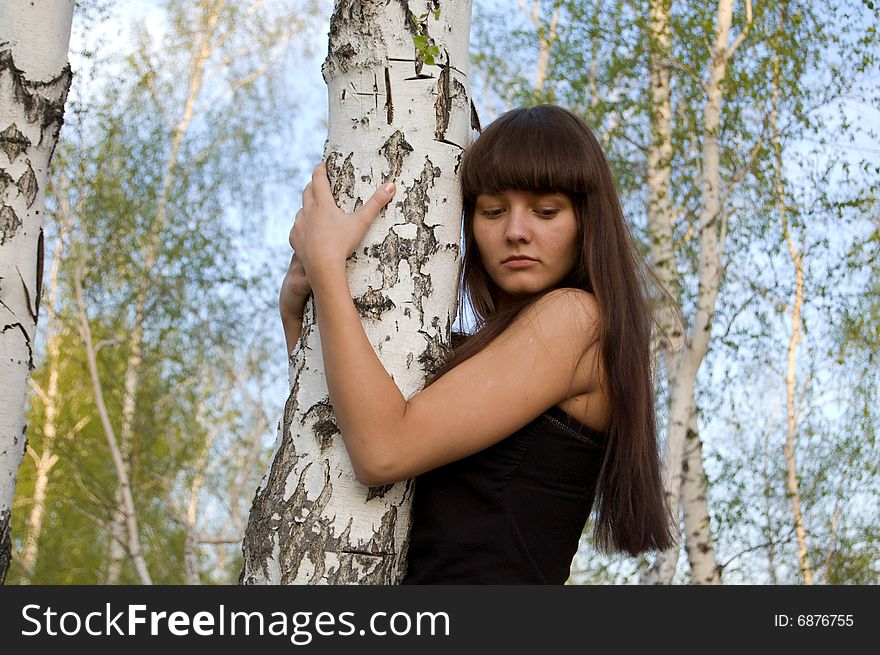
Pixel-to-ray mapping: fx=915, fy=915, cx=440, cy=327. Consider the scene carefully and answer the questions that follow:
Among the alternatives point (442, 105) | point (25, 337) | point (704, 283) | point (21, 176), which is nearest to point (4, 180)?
point (21, 176)

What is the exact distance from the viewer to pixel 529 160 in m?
1.89

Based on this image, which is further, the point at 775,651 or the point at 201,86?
the point at 201,86

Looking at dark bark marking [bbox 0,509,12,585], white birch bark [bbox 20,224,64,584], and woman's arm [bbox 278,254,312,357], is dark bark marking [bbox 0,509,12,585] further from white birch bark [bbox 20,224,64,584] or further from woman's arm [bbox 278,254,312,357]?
white birch bark [bbox 20,224,64,584]

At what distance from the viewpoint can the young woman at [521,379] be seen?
1644 millimetres

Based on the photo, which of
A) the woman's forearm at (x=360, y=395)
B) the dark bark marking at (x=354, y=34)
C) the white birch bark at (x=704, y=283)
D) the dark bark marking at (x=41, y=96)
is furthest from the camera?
the white birch bark at (x=704, y=283)

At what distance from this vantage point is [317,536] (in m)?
1.65

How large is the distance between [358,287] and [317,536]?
47cm

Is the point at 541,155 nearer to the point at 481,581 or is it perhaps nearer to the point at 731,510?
A: the point at 481,581

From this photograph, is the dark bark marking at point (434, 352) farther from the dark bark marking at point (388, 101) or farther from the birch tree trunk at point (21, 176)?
the birch tree trunk at point (21, 176)

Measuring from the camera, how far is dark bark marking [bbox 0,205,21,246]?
2.47 m

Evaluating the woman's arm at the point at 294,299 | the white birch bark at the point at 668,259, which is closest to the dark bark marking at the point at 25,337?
the woman's arm at the point at 294,299

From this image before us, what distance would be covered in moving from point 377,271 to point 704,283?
6.53 m

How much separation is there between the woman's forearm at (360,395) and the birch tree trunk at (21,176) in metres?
1.22

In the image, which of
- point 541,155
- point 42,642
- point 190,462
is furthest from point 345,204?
point 190,462
